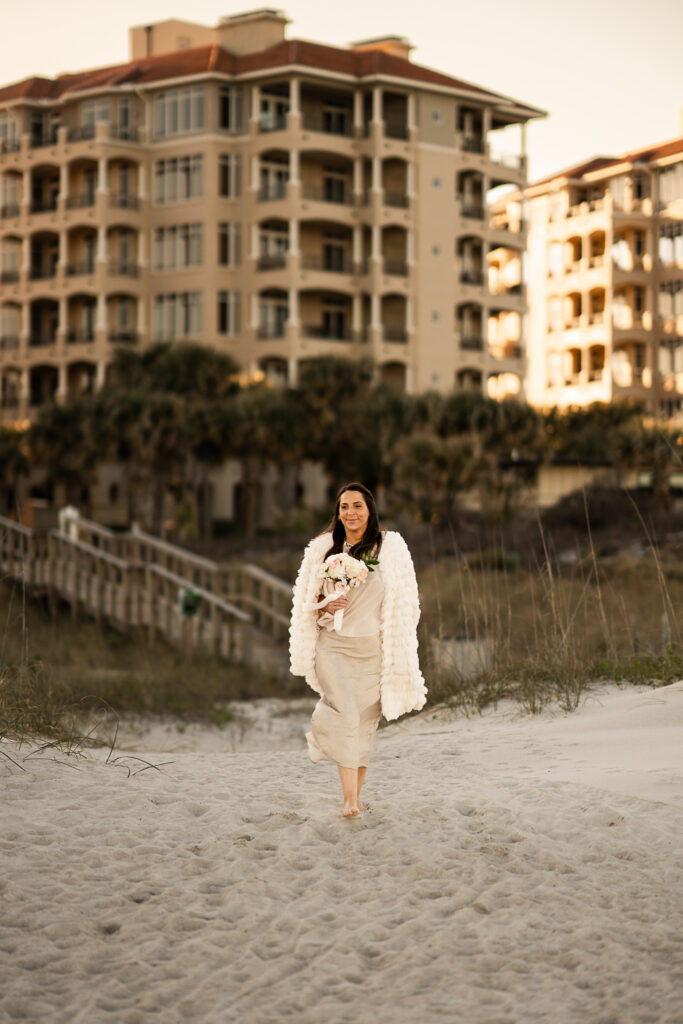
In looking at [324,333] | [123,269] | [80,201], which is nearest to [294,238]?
[324,333]

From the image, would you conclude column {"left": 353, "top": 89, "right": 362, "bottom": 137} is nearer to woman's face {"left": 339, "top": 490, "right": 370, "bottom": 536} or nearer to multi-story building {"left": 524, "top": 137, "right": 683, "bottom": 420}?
multi-story building {"left": 524, "top": 137, "right": 683, "bottom": 420}

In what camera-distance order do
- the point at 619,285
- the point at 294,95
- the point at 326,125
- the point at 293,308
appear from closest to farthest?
the point at 293,308
the point at 294,95
the point at 326,125
the point at 619,285

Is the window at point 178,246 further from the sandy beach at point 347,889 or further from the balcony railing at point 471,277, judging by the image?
the sandy beach at point 347,889

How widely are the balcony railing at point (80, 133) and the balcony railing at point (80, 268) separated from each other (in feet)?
18.7

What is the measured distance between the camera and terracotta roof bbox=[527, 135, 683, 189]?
74.4 metres

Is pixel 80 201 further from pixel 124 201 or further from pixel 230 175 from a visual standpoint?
pixel 230 175

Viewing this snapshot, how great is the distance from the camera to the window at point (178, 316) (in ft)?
195

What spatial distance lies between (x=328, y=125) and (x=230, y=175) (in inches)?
210

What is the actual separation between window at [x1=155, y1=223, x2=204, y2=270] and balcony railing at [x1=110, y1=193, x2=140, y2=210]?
5.10 feet

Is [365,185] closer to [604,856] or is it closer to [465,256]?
[465,256]

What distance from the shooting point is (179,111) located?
60.6 meters

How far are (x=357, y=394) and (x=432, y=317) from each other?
2016 cm

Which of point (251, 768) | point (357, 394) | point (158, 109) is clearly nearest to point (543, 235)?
point (158, 109)

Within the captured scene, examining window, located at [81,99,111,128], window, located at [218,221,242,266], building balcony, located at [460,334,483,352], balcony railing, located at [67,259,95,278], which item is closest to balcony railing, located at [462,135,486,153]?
building balcony, located at [460,334,483,352]
